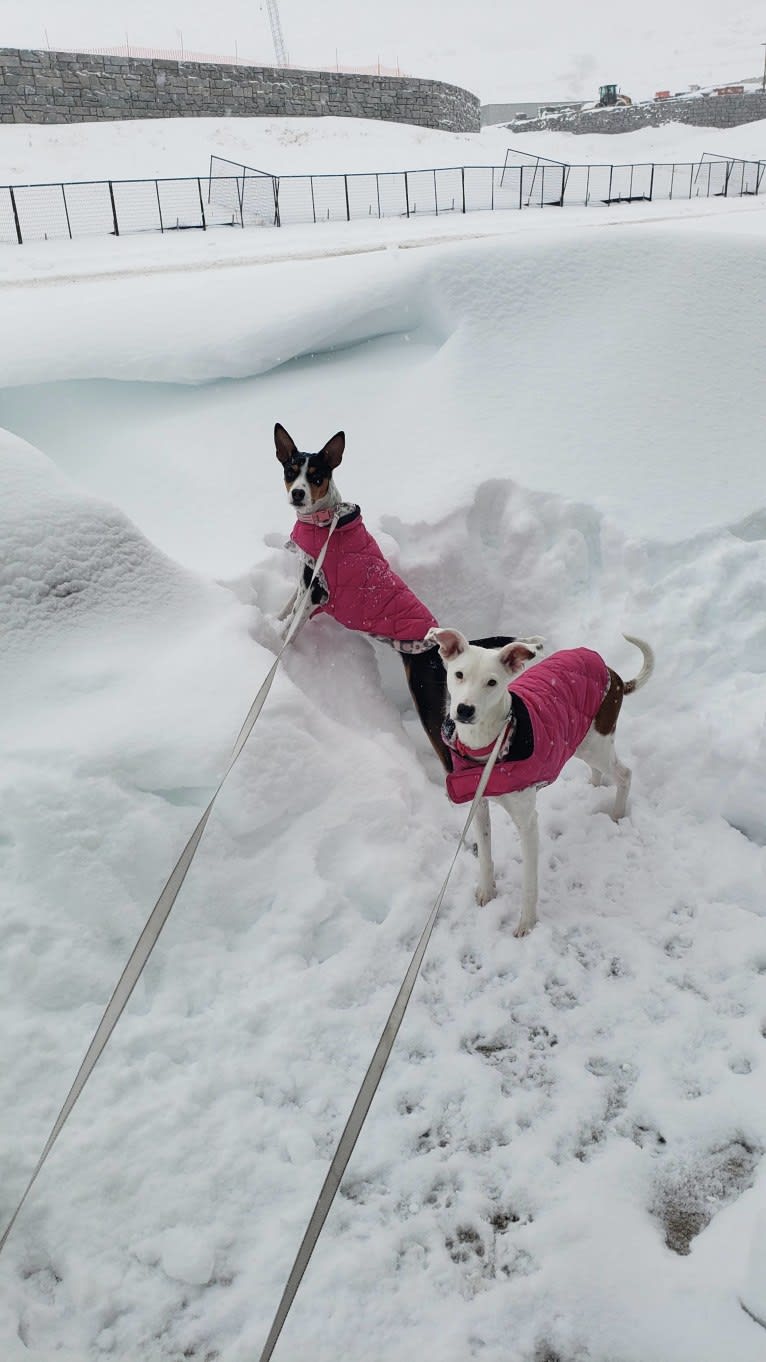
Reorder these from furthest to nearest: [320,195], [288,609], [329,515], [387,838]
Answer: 1. [320,195]
2. [288,609]
3. [329,515]
4. [387,838]

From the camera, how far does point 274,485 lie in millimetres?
5168

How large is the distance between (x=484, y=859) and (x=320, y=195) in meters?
21.5

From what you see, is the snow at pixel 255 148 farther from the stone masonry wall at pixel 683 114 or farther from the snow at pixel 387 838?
the snow at pixel 387 838

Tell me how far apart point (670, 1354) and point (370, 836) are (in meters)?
1.87

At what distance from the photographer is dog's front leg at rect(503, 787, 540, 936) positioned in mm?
3090

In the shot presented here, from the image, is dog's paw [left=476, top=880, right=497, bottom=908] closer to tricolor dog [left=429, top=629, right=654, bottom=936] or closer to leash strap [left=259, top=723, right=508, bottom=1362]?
tricolor dog [left=429, top=629, right=654, bottom=936]

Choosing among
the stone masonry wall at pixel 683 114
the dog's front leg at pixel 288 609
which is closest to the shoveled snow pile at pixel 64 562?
the dog's front leg at pixel 288 609

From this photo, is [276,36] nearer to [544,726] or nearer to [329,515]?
[329,515]

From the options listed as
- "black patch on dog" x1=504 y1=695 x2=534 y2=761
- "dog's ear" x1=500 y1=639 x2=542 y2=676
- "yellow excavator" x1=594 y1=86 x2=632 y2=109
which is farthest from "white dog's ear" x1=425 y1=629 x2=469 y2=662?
"yellow excavator" x1=594 y1=86 x2=632 y2=109

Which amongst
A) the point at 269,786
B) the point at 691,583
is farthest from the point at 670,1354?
the point at 691,583

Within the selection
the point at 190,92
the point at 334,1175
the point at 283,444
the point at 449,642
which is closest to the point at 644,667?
the point at 449,642

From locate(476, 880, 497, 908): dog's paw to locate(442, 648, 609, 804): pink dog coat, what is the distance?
17.4 inches

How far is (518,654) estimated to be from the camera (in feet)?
9.11

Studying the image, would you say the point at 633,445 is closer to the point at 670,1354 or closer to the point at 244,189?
the point at 670,1354
